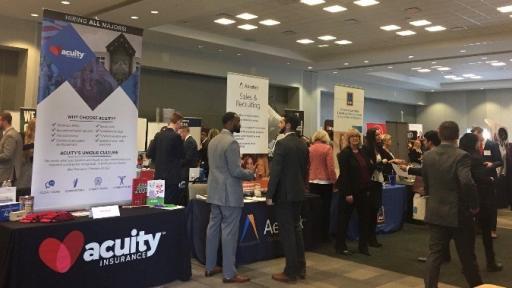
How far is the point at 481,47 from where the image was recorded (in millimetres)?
10062

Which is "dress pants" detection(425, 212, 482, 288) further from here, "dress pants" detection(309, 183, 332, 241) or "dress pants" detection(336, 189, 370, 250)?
"dress pants" detection(309, 183, 332, 241)

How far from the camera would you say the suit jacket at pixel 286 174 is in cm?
380

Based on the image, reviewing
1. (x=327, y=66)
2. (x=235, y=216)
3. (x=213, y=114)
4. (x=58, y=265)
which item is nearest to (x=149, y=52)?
(x=213, y=114)

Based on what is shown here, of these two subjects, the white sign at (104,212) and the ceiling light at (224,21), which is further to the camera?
the ceiling light at (224,21)

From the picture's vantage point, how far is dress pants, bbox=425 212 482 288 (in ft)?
10.2

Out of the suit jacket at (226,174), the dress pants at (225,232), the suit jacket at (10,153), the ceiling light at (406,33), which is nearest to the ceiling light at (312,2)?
the ceiling light at (406,33)

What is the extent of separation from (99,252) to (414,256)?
11.1 ft

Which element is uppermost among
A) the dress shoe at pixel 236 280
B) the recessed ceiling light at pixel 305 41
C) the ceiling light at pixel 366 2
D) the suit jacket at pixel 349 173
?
the recessed ceiling light at pixel 305 41

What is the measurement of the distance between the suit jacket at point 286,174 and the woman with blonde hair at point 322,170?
1.32 meters

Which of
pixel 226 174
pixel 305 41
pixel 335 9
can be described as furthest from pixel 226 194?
pixel 305 41

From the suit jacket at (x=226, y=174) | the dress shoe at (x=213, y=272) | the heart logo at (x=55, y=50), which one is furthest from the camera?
the dress shoe at (x=213, y=272)

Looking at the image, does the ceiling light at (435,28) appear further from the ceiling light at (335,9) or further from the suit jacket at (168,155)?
the suit jacket at (168,155)

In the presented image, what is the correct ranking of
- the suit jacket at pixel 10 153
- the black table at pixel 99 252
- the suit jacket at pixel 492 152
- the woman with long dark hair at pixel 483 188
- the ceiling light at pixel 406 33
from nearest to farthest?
the black table at pixel 99 252 → the woman with long dark hair at pixel 483 188 → the suit jacket at pixel 10 153 → the suit jacket at pixel 492 152 → the ceiling light at pixel 406 33

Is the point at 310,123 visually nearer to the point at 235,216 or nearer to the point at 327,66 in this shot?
the point at 327,66
